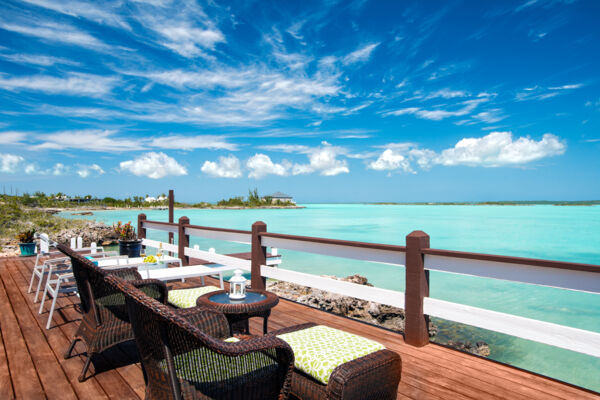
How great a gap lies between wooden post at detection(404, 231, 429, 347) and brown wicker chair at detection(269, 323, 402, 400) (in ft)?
4.40

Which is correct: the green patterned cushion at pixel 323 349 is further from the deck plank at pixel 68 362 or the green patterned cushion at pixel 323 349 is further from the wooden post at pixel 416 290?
the deck plank at pixel 68 362

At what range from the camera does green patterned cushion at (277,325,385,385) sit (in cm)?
196

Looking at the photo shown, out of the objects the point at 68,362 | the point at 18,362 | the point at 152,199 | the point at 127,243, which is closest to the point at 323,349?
the point at 68,362

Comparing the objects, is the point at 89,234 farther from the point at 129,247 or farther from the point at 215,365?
the point at 215,365

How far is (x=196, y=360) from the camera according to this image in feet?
5.24

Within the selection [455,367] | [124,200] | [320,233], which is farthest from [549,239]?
[124,200]

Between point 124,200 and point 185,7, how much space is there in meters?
65.9

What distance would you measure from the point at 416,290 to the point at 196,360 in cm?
241

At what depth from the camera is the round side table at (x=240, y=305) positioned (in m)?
2.77

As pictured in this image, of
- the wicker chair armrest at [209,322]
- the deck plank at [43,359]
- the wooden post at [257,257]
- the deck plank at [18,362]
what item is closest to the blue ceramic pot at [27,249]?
the deck plank at [43,359]

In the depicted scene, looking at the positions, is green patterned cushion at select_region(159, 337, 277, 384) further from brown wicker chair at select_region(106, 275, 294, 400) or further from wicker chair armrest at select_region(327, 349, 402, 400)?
wicker chair armrest at select_region(327, 349, 402, 400)

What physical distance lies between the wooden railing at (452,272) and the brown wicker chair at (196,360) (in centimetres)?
201

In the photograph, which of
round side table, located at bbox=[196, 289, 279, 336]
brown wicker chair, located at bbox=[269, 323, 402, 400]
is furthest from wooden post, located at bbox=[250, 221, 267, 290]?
brown wicker chair, located at bbox=[269, 323, 402, 400]

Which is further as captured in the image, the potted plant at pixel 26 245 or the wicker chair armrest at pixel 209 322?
the potted plant at pixel 26 245
